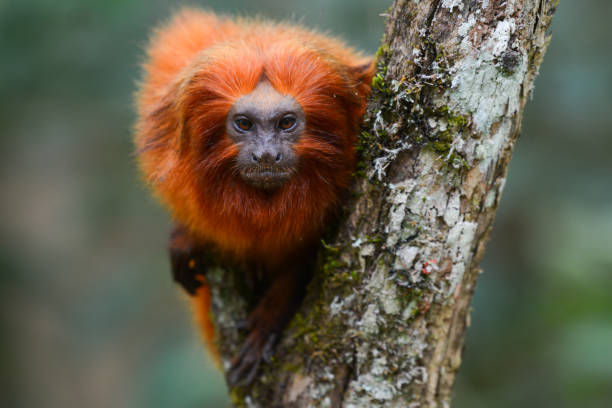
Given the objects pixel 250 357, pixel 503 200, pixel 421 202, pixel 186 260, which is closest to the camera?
pixel 421 202

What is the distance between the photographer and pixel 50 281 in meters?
6.29

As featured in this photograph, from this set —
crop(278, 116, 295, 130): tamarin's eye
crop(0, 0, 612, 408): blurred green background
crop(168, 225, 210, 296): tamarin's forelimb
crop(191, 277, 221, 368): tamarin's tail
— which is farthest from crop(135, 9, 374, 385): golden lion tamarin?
crop(0, 0, 612, 408): blurred green background

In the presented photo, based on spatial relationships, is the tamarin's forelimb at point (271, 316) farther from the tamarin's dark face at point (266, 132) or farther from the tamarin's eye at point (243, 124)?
the tamarin's eye at point (243, 124)

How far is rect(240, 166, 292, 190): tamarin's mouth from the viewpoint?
2498mm

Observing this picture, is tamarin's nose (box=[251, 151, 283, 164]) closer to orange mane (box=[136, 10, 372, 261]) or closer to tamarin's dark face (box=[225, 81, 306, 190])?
tamarin's dark face (box=[225, 81, 306, 190])

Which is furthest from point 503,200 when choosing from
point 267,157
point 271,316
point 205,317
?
point 267,157

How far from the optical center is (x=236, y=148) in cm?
253

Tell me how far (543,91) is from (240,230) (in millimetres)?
2547

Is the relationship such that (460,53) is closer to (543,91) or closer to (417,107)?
(417,107)

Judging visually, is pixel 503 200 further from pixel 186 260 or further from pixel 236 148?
pixel 236 148

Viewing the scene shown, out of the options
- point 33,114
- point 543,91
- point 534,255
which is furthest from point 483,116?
point 33,114

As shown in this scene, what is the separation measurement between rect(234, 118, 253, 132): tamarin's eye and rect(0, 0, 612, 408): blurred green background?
4.22 feet

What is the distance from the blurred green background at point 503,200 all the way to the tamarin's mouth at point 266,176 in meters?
1.32

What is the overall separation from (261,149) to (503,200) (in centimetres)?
264
